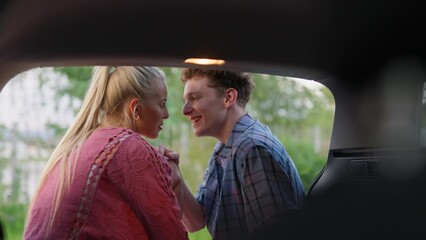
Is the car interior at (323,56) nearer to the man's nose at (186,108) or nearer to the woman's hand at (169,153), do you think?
the man's nose at (186,108)

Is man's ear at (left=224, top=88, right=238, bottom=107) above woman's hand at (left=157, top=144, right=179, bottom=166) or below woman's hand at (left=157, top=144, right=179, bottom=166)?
above

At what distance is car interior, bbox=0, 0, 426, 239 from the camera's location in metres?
1.25

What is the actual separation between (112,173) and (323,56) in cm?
46

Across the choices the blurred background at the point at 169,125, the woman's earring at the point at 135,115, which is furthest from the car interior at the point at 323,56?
the woman's earring at the point at 135,115

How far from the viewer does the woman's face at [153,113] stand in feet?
4.35

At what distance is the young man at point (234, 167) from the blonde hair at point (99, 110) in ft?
0.32

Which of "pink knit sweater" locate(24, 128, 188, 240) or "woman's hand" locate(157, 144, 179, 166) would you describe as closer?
"pink knit sweater" locate(24, 128, 188, 240)

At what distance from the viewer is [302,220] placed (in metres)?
1.24

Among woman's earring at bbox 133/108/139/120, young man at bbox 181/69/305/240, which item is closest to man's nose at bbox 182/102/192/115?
young man at bbox 181/69/305/240

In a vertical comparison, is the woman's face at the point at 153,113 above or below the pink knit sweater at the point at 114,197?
above

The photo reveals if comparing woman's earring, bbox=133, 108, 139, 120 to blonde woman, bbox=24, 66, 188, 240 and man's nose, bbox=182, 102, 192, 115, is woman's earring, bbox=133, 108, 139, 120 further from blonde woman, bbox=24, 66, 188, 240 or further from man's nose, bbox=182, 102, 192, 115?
man's nose, bbox=182, 102, 192, 115

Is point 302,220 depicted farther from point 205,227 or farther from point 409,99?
point 409,99

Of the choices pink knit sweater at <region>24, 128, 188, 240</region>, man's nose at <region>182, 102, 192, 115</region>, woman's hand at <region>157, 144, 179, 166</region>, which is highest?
man's nose at <region>182, 102, 192, 115</region>

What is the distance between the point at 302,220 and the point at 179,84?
0.34m
